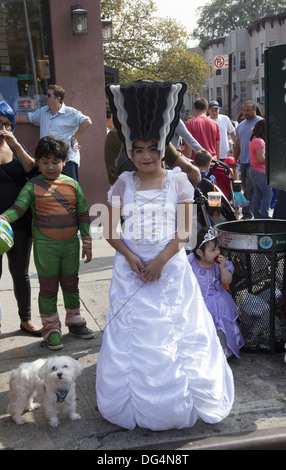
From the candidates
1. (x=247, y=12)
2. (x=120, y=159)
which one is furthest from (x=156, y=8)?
(x=247, y=12)

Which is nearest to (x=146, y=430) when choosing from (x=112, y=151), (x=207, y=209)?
(x=112, y=151)

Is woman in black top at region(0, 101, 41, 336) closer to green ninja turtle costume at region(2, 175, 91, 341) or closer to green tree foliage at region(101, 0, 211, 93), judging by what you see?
green ninja turtle costume at region(2, 175, 91, 341)

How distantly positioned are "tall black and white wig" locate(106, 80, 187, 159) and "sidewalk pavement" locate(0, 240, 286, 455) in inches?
65.1

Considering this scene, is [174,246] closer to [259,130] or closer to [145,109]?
A: [145,109]

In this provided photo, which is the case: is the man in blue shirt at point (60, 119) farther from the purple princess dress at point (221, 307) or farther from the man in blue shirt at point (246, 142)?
the purple princess dress at point (221, 307)

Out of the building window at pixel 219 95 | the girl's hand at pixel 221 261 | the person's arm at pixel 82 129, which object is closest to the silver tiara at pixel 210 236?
the girl's hand at pixel 221 261

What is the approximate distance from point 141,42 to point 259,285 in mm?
21416

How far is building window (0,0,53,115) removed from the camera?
8.45m

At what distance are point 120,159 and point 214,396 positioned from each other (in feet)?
6.52

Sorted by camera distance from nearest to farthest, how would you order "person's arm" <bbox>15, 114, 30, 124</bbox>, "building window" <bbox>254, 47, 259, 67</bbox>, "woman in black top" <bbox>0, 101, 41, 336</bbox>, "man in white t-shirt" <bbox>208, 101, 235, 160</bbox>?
"woman in black top" <bbox>0, 101, 41, 336</bbox> → "person's arm" <bbox>15, 114, 30, 124</bbox> → "man in white t-shirt" <bbox>208, 101, 235, 160</bbox> → "building window" <bbox>254, 47, 259, 67</bbox>

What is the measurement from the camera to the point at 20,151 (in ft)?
13.5

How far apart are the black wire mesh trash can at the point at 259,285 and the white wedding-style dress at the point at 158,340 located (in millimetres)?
781

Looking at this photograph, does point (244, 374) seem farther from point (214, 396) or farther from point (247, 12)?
point (247, 12)

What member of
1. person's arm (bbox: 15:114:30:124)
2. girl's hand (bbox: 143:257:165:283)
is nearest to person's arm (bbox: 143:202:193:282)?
girl's hand (bbox: 143:257:165:283)
